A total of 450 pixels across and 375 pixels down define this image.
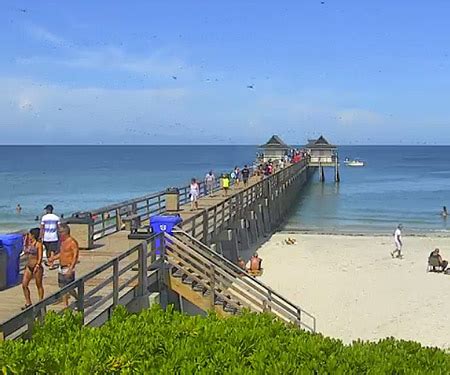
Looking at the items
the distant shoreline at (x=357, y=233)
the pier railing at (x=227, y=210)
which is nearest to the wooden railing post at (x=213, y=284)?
the pier railing at (x=227, y=210)

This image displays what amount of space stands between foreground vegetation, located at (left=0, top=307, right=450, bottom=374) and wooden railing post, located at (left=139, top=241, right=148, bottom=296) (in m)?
4.46

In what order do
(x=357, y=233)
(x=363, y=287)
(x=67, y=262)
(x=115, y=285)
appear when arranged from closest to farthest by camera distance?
(x=115, y=285), (x=67, y=262), (x=363, y=287), (x=357, y=233)

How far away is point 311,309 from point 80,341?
12404mm

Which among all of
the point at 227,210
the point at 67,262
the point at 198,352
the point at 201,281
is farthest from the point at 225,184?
the point at 198,352

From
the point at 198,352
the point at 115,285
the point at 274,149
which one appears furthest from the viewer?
the point at 274,149

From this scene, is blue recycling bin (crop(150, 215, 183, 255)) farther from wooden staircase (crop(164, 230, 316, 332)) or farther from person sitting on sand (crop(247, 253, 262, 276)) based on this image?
person sitting on sand (crop(247, 253, 262, 276))

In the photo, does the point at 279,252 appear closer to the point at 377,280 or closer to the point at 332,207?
the point at 377,280

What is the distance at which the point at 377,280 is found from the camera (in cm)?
2084

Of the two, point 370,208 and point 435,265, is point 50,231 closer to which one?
point 435,265

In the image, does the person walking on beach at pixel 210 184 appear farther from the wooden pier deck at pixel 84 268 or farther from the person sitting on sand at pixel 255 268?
the wooden pier deck at pixel 84 268

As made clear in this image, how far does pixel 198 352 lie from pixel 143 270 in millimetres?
5646

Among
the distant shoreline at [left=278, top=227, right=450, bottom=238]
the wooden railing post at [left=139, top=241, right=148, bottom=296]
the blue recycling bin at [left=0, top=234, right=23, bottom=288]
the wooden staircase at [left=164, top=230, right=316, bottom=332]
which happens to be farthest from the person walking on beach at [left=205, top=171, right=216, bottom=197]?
the blue recycling bin at [left=0, top=234, right=23, bottom=288]

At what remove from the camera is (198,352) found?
4.55m

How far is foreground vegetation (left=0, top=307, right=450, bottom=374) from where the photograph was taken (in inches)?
170
